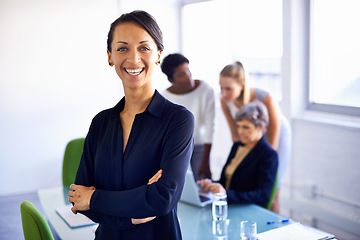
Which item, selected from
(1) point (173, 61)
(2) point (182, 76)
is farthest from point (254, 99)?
(1) point (173, 61)

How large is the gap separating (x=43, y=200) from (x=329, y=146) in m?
2.37

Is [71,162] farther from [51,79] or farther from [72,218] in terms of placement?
[51,79]

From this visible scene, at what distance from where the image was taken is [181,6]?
5641 millimetres

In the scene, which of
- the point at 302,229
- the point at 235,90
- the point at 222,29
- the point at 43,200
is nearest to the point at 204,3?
the point at 222,29

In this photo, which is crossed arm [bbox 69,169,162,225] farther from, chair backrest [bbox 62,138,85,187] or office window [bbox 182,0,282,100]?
office window [bbox 182,0,282,100]

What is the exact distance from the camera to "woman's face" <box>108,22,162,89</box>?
1.29 meters

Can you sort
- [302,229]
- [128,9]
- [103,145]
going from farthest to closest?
[128,9] < [302,229] < [103,145]

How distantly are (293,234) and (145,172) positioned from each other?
2.78ft

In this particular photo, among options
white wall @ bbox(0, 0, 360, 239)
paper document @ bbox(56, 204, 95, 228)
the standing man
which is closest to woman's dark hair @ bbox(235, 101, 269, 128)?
the standing man

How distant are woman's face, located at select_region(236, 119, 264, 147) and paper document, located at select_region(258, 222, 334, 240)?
0.75 meters

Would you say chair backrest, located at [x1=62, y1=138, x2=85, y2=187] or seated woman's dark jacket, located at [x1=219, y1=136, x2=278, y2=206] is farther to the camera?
chair backrest, located at [x1=62, y1=138, x2=85, y2=187]

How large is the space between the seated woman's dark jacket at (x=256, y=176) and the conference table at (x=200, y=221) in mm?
70

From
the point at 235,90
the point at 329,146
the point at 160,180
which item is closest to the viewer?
→ the point at 160,180

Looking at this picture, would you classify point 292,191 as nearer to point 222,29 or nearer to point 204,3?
point 222,29
